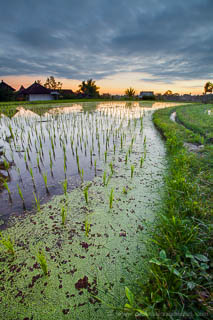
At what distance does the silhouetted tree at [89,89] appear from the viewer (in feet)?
100

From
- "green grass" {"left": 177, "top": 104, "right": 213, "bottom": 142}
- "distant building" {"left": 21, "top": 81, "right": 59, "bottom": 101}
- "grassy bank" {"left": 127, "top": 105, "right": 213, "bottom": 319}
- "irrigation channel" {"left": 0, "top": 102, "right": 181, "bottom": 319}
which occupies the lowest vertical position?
"irrigation channel" {"left": 0, "top": 102, "right": 181, "bottom": 319}

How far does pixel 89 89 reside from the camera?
30.6 metres

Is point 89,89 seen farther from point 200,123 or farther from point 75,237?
point 75,237

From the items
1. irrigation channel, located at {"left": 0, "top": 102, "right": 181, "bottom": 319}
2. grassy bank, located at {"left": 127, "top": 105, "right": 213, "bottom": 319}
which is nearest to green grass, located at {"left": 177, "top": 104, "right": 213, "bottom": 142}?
irrigation channel, located at {"left": 0, "top": 102, "right": 181, "bottom": 319}

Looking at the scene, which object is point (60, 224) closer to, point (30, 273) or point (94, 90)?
point (30, 273)

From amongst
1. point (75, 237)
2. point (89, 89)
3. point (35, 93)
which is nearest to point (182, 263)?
point (75, 237)

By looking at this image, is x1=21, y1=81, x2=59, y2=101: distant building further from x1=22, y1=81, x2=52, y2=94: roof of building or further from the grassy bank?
the grassy bank

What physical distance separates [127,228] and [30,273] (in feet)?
2.81

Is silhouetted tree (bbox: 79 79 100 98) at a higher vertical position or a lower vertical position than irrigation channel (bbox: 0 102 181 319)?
higher

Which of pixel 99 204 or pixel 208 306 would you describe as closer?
pixel 208 306

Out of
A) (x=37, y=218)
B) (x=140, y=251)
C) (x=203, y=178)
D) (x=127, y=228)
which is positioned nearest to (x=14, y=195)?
(x=37, y=218)

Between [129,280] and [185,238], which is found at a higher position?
[185,238]

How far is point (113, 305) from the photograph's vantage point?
35.8 inches

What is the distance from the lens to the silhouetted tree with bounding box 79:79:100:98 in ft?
100
